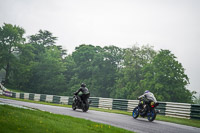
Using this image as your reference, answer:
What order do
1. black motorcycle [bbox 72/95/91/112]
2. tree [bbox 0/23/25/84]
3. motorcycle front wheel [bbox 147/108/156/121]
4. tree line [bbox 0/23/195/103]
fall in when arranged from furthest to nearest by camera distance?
tree [bbox 0/23/25/84] → tree line [bbox 0/23/195/103] → black motorcycle [bbox 72/95/91/112] → motorcycle front wheel [bbox 147/108/156/121]

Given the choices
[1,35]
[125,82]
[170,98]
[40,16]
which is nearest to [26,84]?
[1,35]

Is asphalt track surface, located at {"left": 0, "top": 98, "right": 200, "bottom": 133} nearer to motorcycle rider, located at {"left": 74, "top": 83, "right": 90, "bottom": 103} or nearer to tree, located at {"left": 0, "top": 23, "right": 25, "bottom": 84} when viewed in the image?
motorcycle rider, located at {"left": 74, "top": 83, "right": 90, "bottom": 103}

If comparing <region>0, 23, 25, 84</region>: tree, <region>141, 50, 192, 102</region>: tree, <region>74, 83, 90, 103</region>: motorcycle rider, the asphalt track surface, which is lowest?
the asphalt track surface

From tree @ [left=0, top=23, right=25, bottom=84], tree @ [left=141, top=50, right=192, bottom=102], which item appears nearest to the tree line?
tree @ [left=0, top=23, right=25, bottom=84]

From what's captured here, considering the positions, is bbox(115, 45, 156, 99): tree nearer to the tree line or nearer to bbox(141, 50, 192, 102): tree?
the tree line

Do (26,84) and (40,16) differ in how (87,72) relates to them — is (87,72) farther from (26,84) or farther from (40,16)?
(40,16)

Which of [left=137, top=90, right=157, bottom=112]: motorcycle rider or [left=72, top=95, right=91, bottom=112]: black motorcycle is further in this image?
[left=72, top=95, right=91, bottom=112]: black motorcycle

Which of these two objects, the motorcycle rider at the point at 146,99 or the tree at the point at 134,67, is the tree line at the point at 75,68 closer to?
the tree at the point at 134,67

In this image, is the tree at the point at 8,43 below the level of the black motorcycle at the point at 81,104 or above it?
above

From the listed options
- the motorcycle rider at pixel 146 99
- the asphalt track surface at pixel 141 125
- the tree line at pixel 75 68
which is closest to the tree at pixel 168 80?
the tree line at pixel 75 68

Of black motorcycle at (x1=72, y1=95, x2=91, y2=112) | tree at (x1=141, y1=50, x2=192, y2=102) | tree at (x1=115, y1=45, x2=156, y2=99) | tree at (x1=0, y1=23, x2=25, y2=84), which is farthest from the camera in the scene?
tree at (x1=0, y1=23, x2=25, y2=84)

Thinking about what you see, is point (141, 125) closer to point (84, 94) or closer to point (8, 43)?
point (84, 94)

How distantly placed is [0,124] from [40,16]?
12376 centimetres

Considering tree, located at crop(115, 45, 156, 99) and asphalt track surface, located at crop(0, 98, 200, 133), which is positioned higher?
tree, located at crop(115, 45, 156, 99)
